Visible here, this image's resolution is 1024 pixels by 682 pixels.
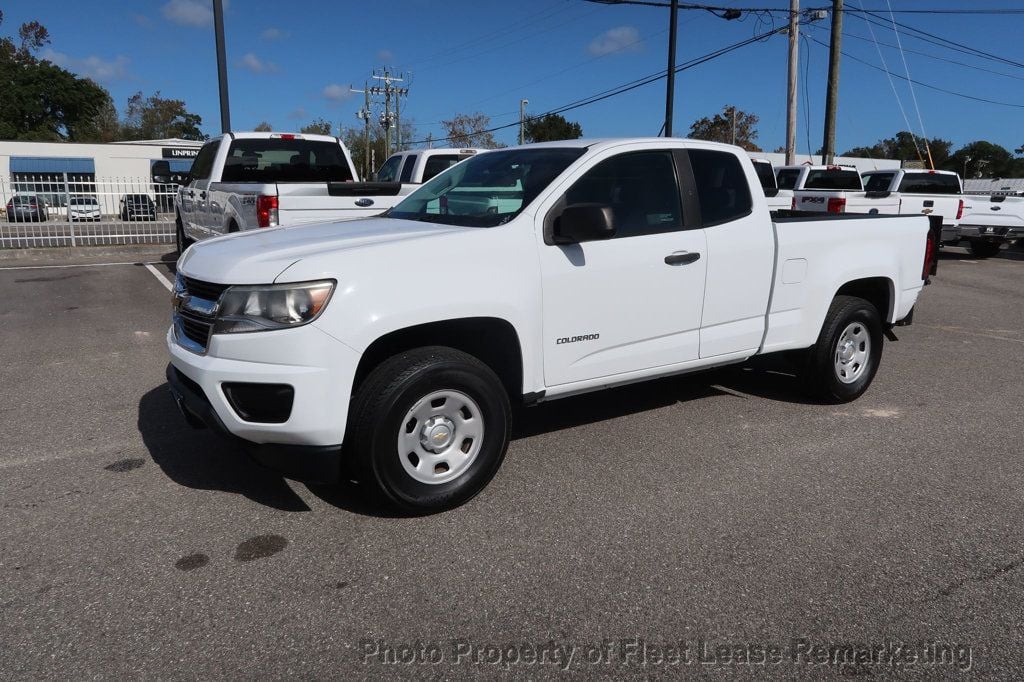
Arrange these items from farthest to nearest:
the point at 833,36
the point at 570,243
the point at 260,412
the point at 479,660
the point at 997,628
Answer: the point at 833,36, the point at 570,243, the point at 260,412, the point at 997,628, the point at 479,660

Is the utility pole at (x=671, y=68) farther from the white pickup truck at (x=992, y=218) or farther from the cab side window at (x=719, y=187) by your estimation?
the cab side window at (x=719, y=187)

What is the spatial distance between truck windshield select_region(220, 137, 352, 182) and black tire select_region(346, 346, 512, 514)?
7.65 metres

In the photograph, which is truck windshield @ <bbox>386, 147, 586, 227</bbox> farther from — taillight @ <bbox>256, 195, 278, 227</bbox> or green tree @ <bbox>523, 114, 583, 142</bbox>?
green tree @ <bbox>523, 114, 583, 142</bbox>

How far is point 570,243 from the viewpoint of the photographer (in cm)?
409

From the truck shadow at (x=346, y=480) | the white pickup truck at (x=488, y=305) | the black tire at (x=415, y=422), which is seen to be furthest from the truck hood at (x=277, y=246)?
the truck shadow at (x=346, y=480)

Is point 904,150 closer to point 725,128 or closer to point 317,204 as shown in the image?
point 725,128

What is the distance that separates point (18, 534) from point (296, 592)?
147 centimetres

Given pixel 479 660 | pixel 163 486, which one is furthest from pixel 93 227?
pixel 479 660

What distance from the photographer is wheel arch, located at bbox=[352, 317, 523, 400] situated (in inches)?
148

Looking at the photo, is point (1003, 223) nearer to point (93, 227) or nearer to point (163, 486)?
point (163, 486)

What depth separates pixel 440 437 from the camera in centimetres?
377

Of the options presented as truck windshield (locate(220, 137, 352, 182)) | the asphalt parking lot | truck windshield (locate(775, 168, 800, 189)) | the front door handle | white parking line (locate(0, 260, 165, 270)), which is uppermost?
truck windshield (locate(775, 168, 800, 189))

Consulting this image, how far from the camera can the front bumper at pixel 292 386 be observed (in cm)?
337

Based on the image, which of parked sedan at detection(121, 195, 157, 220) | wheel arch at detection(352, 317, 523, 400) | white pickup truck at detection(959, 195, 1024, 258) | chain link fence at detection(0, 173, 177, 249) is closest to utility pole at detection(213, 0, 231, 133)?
chain link fence at detection(0, 173, 177, 249)
